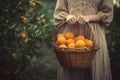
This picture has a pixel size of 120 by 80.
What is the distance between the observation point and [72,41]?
155 inches

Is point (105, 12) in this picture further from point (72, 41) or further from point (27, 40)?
point (27, 40)

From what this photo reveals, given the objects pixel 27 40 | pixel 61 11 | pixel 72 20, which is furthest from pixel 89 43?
pixel 27 40

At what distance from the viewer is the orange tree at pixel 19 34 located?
14.9 feet

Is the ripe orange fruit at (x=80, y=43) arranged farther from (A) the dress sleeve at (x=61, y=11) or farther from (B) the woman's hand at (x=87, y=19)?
(A) the dress sleeve at (x=61, y=11)

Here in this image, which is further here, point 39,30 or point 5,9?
point 39,30

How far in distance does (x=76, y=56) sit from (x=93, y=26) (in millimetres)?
557

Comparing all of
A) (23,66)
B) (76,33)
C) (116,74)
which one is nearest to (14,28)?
Answer: (76,33)

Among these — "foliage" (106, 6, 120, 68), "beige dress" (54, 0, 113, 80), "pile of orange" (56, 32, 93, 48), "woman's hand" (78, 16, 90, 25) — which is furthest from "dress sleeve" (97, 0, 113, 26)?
"foliage" (106, 6, 120, 68)

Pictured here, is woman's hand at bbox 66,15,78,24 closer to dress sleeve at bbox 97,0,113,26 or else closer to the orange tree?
dress sleeve at bbox 97,0,113,26

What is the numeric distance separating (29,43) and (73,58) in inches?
69.7

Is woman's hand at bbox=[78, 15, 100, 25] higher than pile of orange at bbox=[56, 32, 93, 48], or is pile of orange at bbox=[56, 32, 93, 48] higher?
woman's hand at bbox=[78, 15, 100, 25]

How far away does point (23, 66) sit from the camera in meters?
5.61

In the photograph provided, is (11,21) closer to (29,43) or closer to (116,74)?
(29,43)

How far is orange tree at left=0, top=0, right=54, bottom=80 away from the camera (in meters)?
4.55
